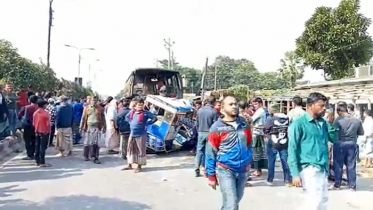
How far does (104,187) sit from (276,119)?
3.47 meters

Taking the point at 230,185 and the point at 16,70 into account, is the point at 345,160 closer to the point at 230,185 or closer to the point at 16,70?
the point at 230,185

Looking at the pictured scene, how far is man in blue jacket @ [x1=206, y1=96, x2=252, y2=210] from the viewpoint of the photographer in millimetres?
5289

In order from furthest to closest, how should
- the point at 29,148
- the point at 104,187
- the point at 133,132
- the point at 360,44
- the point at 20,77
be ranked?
the point at 360,44
the point at 20,77
the point at 29,148
the point at 133,132
the point at 104,187

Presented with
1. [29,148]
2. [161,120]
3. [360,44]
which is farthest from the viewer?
[360,44]

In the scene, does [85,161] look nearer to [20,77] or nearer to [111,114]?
[111,114]

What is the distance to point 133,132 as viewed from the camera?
10.7 m

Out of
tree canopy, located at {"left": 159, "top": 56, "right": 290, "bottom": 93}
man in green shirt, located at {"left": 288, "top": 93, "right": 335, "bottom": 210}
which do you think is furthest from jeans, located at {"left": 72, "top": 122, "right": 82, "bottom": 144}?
tree canopy, located at {"left": 159, "top": 56, "right": 290, "bottom": 93}

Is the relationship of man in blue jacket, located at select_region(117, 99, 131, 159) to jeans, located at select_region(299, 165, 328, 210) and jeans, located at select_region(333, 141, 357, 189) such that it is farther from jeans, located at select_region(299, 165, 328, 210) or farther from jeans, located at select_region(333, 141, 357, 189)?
jeans, located at select_region(299, 165, 328, 210)

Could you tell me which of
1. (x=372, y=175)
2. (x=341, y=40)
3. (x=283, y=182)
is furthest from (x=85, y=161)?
(x=341, y=40)

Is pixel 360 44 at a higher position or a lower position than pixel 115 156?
higher

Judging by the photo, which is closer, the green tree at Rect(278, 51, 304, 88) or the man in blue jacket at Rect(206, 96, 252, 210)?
the man in blue jacket at Rect(206, 96, 252, 210)

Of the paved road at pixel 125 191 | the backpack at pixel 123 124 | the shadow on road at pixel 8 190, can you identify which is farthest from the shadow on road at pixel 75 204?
the backpack at pixel 123 124

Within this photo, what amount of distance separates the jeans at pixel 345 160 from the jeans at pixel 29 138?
6.99 m

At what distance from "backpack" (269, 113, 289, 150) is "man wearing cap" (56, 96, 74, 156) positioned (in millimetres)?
5813
